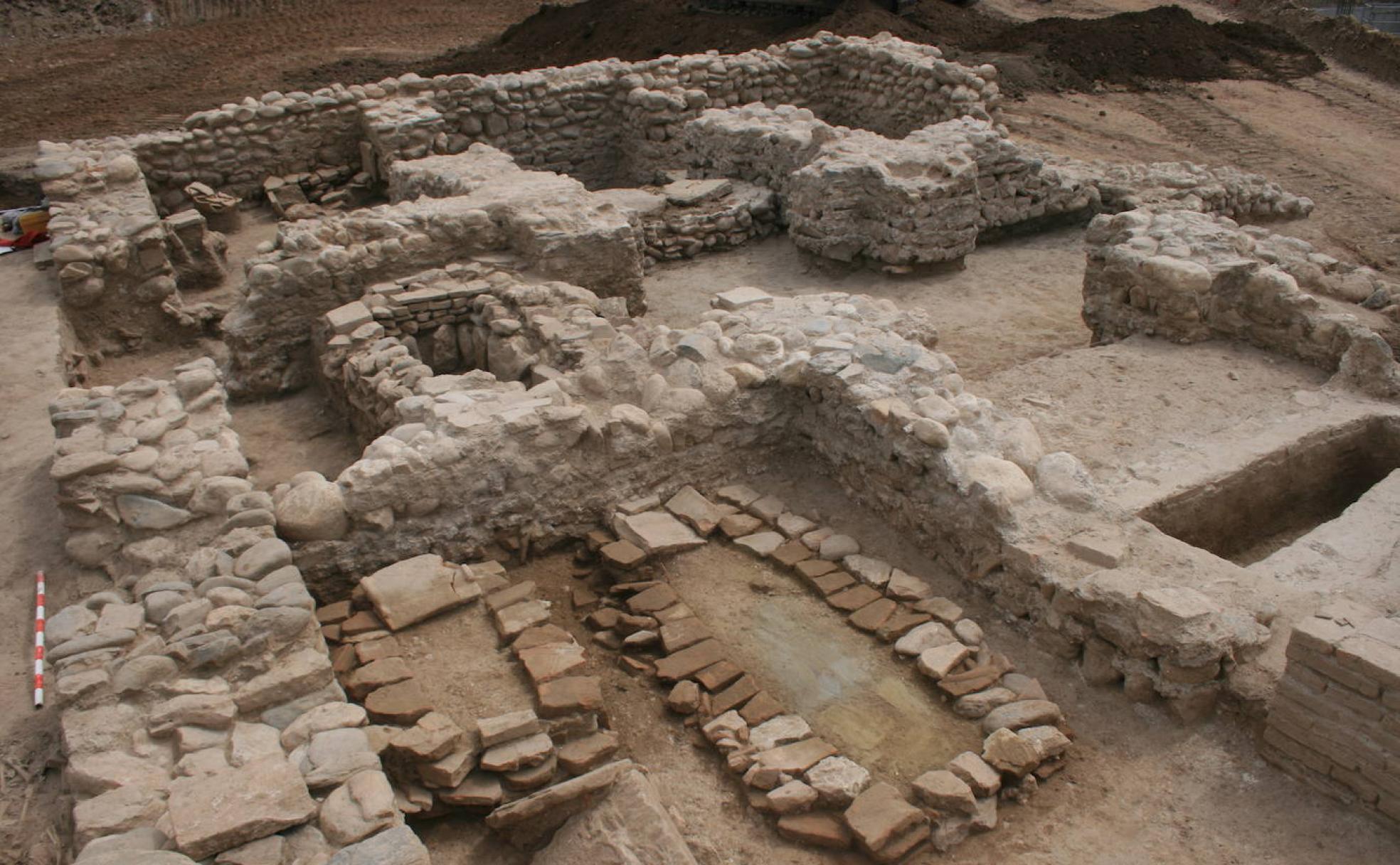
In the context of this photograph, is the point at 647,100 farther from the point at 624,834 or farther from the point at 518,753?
the point at 624,834

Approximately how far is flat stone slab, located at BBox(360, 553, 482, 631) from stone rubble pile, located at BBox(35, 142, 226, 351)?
531 centimetres

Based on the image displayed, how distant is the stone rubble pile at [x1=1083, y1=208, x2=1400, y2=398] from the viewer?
267 inches

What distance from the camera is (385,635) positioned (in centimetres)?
488

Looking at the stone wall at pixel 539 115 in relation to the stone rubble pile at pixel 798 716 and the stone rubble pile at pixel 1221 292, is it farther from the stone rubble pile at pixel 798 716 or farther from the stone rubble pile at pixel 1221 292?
the stone rubble pile at pixel 798 716

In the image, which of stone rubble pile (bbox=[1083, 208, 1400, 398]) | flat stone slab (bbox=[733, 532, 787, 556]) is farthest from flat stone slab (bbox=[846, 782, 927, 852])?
stone rubble pile (bbox=[1083, 208, 1400, 398])

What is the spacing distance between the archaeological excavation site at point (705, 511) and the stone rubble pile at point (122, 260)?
0.04 meters

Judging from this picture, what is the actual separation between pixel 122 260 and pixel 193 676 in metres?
6.14

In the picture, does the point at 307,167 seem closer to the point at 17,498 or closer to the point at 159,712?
the point at 17,498

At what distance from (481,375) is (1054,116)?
36.8 ft

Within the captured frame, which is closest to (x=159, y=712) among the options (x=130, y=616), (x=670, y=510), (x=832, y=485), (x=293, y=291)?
(x=130, y=616)

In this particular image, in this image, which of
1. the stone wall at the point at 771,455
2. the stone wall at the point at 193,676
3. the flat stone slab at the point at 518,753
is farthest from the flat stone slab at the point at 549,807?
the stone wall at the point at 771,455

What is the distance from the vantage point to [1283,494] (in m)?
6.06

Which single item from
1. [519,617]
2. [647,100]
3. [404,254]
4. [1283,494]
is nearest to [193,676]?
[519,617]

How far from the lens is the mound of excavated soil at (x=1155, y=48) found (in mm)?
16406
